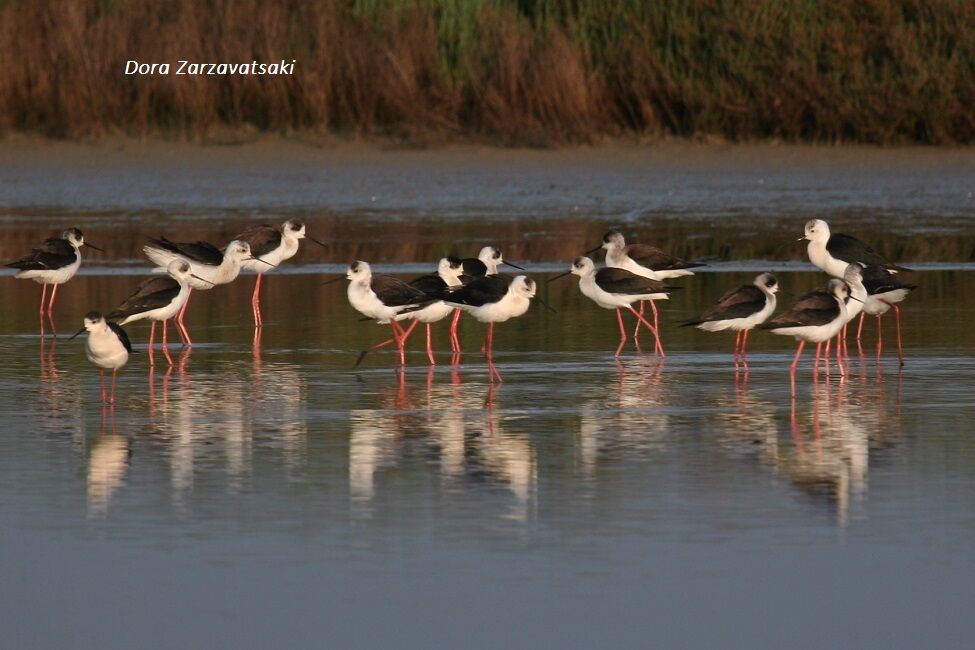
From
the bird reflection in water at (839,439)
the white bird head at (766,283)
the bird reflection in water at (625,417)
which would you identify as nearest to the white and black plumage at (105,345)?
the bird reflection in water at (625,417)

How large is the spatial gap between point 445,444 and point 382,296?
340 centimetres

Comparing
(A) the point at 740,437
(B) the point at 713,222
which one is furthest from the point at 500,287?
(B) the point at 713,222

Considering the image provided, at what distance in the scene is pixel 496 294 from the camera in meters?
12.2

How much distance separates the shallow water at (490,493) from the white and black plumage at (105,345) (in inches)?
8.7

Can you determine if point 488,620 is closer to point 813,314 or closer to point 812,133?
point 813,314

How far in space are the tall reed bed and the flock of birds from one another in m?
12.8

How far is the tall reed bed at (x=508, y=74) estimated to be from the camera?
2769cm

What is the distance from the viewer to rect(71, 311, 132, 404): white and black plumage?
10773 millimetres

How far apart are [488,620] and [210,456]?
2.96m

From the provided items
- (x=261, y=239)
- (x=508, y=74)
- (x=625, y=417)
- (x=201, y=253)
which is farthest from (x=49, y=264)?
(x=508, y=74)

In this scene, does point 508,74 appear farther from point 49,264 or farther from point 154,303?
point 154,303

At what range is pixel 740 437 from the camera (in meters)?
9.47

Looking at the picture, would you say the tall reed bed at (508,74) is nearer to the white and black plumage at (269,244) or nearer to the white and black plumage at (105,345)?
the white and black plumage at (269,244)

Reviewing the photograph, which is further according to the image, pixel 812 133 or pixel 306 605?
pixel 812 133
